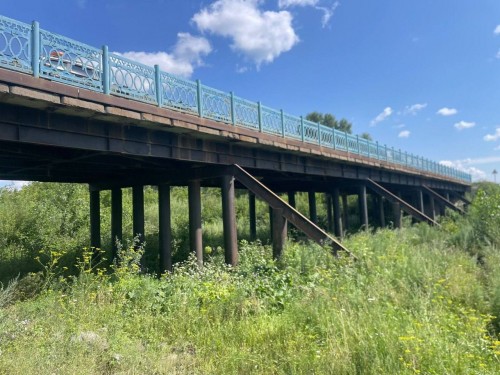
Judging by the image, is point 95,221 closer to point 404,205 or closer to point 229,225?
point 229,225

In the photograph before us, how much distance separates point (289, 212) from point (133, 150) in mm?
4783

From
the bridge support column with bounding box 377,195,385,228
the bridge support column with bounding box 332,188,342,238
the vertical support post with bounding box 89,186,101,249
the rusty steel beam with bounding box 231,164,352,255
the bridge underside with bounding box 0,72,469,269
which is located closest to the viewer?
the bridge underside with bounding box 0,72,469,269

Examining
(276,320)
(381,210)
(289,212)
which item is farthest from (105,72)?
(381,210)

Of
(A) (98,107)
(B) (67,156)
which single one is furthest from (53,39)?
(B) (67,156)

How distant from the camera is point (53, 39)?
6656mm

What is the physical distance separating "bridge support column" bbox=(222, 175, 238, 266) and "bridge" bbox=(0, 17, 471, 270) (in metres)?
0.03

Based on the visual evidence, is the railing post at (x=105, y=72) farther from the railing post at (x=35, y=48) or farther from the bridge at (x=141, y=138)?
the railing post at (x=35, y=48)

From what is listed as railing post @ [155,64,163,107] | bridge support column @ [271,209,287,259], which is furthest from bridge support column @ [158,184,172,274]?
railing post @ [155,64,163,107]

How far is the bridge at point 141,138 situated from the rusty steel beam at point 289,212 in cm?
3

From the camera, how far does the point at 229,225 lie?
11492mm

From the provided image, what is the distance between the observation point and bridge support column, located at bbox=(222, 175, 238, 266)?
11.3m

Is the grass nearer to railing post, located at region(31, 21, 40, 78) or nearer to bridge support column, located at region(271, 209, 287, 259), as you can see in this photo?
bridge support column, located at region(271, 209, 287, 259)

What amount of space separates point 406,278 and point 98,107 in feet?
22.1

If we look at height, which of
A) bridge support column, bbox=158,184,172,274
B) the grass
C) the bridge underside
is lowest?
the grass
